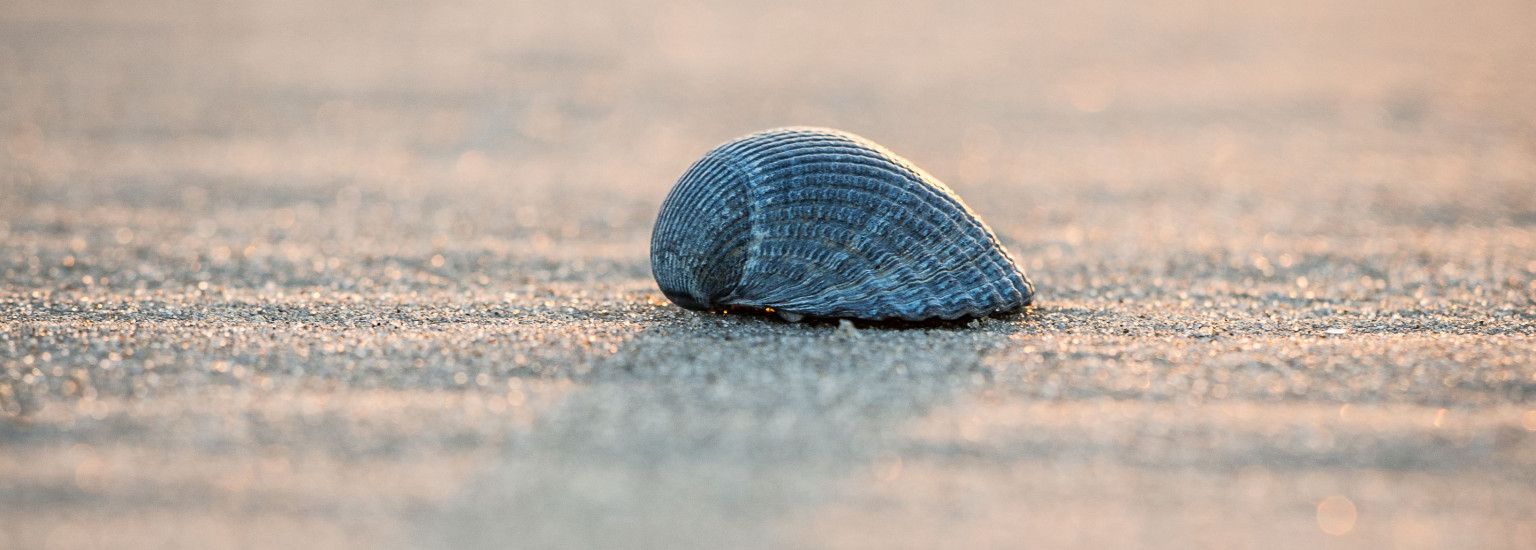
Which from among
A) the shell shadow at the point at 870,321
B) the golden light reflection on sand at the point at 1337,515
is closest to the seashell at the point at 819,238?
the shell shadow at the point at 870,321

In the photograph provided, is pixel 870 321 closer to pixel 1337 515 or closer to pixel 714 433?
pixel 714 433

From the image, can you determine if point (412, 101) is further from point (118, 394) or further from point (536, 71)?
point (118, 394)

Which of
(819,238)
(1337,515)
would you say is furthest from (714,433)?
(1337,515)

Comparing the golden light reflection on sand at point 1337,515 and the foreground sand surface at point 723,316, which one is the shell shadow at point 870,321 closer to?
the foreground sand surface at point 723,316

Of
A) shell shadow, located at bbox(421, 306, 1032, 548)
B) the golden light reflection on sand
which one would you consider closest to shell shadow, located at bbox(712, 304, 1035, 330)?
shell shadow, located at bbox(421, 306, 1032, 548)

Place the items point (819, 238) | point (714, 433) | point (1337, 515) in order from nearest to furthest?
point (1337, 515) < point (714, 433) < point (819, 238)
